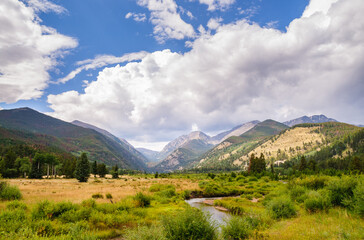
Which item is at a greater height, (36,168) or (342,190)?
(36,168)

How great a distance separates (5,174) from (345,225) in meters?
120

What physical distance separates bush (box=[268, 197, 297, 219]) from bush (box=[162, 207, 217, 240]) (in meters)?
13.5

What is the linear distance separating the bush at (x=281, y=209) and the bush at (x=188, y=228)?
531 inches

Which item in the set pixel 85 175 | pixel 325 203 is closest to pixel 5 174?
pixel 85 175

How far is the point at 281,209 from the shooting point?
23.7 m

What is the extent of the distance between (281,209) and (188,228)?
1675 cm

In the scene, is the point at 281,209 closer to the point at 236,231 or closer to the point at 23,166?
the point at 236,231

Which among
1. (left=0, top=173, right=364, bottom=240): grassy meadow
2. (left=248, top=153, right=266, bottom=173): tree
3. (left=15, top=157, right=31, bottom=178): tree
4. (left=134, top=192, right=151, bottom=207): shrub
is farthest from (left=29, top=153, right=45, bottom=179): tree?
(left=248, top=153, right=266, bottom=173): tree

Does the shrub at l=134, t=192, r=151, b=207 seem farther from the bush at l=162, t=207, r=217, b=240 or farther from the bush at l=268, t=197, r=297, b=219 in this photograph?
the bush at l=268, t=197, r=297, b=219

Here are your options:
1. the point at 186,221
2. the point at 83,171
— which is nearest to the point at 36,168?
the point at 83,171

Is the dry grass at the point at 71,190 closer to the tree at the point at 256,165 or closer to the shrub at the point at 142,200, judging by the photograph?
the shrub at the point at 142,200

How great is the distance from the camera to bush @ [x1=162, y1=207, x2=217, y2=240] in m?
12.9

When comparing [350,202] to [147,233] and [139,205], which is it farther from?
[139,205]

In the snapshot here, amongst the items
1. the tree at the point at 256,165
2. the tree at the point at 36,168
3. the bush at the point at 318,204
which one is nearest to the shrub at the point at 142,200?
the bush at the point at 318,204
